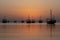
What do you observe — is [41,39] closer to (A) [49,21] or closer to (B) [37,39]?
(B) [37,39]

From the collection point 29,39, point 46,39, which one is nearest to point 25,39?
point 29,39

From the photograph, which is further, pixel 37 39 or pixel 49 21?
pixel 49 21

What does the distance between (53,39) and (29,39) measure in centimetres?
222

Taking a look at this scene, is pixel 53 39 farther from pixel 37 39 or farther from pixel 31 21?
pixel 31 21

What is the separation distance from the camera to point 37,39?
65.7ft

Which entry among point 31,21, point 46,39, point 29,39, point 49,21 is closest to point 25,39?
point 29,39

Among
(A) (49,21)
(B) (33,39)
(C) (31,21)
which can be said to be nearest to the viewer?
(B) (33,39)

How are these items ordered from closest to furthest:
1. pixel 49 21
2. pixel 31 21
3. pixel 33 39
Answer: pixel 33 39 < pixel 49 21 < pixel 31 21

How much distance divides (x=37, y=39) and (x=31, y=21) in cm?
8199

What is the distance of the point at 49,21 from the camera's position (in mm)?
79562

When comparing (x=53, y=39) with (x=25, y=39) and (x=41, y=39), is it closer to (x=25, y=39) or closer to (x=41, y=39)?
(x=41, y=39)

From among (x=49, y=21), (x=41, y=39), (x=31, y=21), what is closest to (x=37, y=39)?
(x=41, y=39)

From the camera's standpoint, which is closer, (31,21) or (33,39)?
(33,39)

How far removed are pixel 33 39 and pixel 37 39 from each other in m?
0.41
